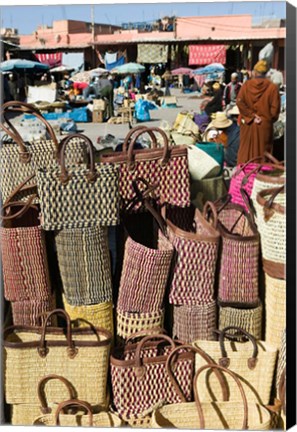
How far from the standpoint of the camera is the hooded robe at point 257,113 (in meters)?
4.36

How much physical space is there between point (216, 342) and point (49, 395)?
2.26 feet

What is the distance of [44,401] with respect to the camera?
2441mm

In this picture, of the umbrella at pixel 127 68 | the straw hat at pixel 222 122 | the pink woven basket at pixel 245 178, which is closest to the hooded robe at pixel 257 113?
the straw hat at pixel 222 122

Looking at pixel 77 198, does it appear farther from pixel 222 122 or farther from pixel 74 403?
pixel 222 122

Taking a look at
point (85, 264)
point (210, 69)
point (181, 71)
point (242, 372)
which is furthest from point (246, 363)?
point (181, 71)

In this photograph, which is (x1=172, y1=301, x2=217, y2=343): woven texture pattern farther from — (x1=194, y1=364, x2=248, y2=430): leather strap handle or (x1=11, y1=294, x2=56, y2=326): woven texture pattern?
(x1=11, y1=294, x2=56, y2=326): woven texture pattern

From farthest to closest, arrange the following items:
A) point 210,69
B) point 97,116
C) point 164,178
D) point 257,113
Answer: point 210,69 < point 97,116 < point 257,113 < point 164,178

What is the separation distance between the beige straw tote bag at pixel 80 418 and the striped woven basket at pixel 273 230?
85cm

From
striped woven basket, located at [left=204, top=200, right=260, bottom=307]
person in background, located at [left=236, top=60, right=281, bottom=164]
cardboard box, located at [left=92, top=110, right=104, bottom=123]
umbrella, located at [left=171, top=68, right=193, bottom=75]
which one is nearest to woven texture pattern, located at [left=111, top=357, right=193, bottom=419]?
striped woven basket, located at [left=204, top=200, right=260, bottom=307]

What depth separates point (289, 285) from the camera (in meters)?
2.34

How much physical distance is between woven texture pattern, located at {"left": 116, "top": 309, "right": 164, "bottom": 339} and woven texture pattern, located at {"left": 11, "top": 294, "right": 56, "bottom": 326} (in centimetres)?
29

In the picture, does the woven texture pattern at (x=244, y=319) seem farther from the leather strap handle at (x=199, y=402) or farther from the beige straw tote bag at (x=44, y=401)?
the beige straw tote bag at (x=44, y=401)

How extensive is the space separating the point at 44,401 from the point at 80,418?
161 mm

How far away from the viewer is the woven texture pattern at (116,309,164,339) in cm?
245
